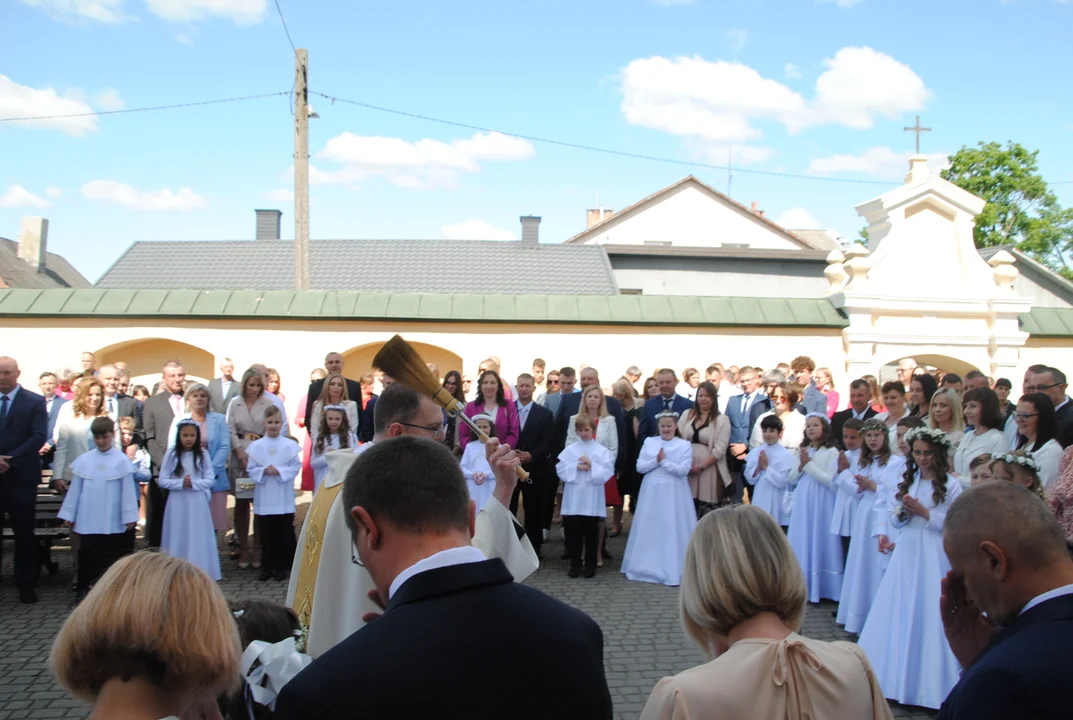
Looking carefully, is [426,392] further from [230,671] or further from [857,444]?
[857,444]

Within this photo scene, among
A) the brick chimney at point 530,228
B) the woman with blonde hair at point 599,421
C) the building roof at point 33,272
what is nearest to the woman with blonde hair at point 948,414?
the woman with blonde hair at point 599,421

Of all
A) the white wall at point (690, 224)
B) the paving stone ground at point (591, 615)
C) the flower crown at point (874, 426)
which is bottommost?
the paving stone ground at point (591, 615)

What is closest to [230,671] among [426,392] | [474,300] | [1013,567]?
[426,392]

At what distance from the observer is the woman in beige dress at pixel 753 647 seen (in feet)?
7.25

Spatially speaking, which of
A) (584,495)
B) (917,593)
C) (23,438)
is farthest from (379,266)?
(917,593)

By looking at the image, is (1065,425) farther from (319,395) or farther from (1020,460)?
(319,395)

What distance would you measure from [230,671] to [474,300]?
12313 mm

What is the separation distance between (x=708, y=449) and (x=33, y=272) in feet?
125

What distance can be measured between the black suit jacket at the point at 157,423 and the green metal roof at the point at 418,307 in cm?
415

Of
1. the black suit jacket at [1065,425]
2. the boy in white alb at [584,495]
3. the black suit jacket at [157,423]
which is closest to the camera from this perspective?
the black suit jacket at [1065,425]

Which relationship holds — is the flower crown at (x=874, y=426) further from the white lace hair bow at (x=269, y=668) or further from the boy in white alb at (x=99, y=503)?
the boy in white alb at (x=99, y=503)

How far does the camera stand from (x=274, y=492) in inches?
350

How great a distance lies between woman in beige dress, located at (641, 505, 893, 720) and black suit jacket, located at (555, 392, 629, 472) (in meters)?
7.62

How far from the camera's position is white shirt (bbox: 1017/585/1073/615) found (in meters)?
2.22
